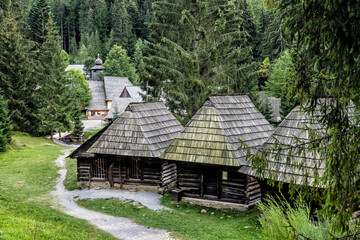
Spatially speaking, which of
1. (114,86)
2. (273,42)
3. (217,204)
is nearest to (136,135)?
(217,204)

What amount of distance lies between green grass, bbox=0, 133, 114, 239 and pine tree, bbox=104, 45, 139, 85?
114 feet

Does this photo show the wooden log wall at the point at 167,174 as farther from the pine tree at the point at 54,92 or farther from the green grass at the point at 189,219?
the pine tree at the point at 54,92

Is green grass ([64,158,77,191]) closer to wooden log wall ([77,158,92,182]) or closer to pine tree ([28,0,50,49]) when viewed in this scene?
wooden log wall ([77,158,92,182])

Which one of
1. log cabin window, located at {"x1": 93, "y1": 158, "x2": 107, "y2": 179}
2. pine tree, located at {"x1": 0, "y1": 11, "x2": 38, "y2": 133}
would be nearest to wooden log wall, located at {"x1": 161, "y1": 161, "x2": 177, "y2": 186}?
log cabin window, located at {"x1": 93, "y1": 158, "x2": 107, "y2": 179}

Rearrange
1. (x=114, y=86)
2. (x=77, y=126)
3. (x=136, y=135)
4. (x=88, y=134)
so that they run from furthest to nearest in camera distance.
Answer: (x=114, y=86), (x=88, y=134), (x=77, y=126), (x=136, y=135)

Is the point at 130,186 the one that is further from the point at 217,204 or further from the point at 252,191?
the point at 252,191

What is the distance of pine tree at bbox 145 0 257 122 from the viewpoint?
79.0 ft

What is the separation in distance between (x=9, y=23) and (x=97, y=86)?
79.5ft

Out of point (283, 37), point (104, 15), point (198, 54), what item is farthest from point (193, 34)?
point (104, 15)

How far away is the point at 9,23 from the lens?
33.1 meters

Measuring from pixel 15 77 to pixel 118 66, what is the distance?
29.9 m

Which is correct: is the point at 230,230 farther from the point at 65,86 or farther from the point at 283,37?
the point at 283,37

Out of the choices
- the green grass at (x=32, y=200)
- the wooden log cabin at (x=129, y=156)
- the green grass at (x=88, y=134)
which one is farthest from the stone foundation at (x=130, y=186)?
the green grass at (x=88, y=134)

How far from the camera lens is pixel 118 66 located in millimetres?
62812
